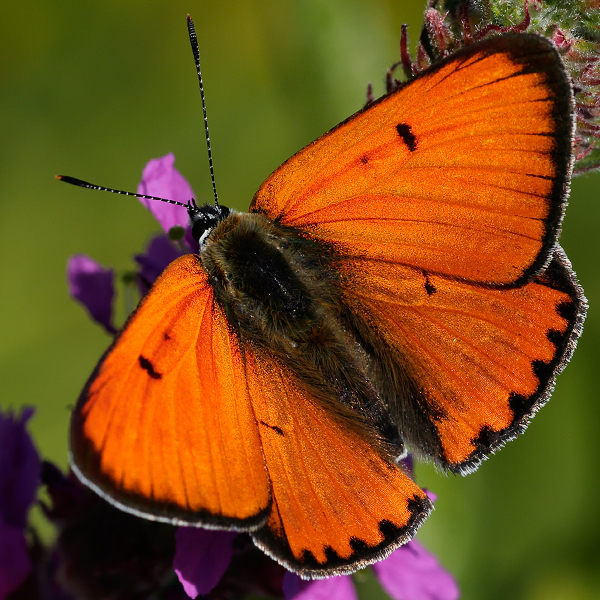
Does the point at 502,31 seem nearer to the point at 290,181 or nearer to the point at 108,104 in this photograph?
the point at 290,181

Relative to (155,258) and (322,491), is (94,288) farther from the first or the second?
(322,491)

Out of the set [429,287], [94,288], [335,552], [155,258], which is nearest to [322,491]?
[335,552]

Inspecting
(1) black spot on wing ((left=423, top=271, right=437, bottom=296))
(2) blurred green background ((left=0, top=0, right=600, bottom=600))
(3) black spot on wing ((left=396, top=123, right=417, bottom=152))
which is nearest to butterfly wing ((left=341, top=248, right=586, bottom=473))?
(1) black spot on wing ((left=423, top=271, right=437, bottom=296))

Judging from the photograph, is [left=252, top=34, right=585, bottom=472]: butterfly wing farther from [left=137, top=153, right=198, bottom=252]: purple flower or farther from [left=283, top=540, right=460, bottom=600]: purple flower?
[left=283, top=540, right=460, bottom=600]: purple flower

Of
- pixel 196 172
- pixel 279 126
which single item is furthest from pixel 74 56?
pixel 279 126

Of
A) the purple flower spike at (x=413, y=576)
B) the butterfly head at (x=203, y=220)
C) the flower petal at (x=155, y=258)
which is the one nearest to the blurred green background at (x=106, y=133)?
the flower petal at (x=155, y=258)

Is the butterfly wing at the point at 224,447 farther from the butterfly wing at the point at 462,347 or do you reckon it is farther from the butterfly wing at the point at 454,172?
the butterfly wing at the point at 454,172
